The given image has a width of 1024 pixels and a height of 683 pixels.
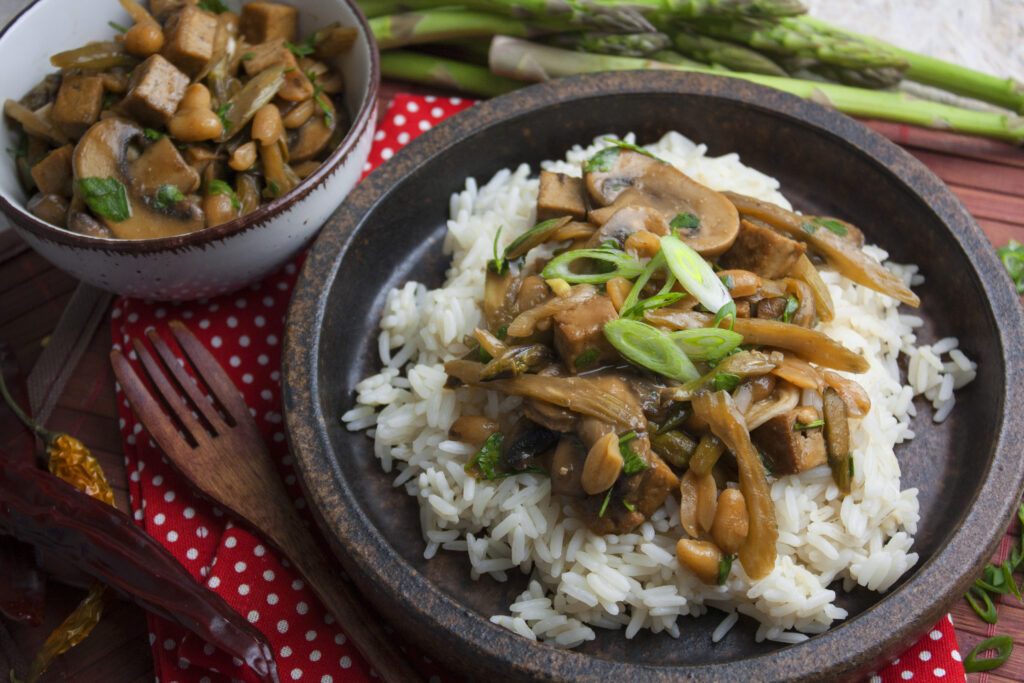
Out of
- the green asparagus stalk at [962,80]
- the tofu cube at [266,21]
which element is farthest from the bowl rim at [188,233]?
the green asparagus stalk at [962,80]

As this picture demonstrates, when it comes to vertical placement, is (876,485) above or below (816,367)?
below

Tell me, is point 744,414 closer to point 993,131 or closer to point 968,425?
point 968,425

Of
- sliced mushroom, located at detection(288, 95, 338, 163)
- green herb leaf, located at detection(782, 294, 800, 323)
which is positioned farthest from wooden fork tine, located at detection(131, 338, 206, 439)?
green herb leaf, located at detection(782, 294, 800, 323)

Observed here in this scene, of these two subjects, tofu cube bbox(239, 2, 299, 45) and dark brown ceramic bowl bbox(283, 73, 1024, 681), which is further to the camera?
tofu cube bbox(239, 2, 299, 45)

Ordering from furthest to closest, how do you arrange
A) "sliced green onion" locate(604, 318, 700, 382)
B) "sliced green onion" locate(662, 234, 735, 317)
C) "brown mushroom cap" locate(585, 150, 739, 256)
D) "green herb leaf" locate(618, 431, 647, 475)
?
1. "brown mushroom cap" locate(585, 150, 739, 256)
2. "sliced green onion" locate(662, 234, 735, 317)
3. "sliced green onion" locate(604, 318, 700, 382)
4. "green herb leaf" locate(618, 431, 647, 475)

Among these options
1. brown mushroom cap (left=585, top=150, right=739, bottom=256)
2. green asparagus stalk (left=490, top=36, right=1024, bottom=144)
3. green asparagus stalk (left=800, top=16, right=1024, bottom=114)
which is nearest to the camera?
brown mushroom cap (left=585, top=150, right=739, bottom=256)

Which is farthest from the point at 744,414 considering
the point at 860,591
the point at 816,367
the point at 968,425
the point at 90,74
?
the point at 90,74

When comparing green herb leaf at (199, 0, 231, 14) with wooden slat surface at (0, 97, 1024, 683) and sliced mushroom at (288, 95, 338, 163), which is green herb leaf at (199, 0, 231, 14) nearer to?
sliced mushroom at (288, 95, 338, 163)
